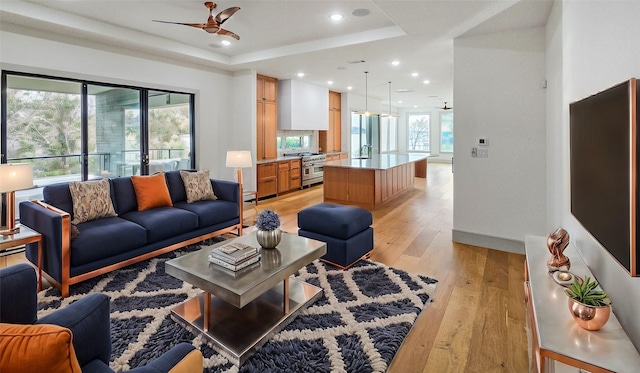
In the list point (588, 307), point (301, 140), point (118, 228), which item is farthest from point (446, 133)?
point (588, 307)

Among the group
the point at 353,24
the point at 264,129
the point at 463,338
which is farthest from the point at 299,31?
the point at 463,338

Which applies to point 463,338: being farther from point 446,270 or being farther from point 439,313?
point 446,270

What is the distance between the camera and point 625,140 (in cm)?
121

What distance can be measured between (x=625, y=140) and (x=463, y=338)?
158cm

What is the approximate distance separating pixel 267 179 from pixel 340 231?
4044mm

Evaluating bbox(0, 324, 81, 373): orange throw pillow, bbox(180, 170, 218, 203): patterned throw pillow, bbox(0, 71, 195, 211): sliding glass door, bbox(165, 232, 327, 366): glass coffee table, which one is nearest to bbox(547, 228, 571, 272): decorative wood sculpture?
bbox(165, 232, 327, 366): glass coffee table

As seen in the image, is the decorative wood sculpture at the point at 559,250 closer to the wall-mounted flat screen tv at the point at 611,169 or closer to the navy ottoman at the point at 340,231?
the wall-mounted flat screen tv at the point at 611,169

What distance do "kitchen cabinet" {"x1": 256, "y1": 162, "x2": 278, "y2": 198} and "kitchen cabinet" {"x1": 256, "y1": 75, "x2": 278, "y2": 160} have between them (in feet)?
1.09

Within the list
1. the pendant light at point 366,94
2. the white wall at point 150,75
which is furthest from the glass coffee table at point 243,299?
the pendant light at point 366,94

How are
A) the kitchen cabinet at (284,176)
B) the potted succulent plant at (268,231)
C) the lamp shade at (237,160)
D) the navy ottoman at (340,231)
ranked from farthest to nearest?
the kitchen cabinet at (284,176) < the lamp shade at (237,160) < the navy ottoman at (340,231) < the potted succulent plant at (268,231)

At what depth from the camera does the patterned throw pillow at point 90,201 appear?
10.7 ft

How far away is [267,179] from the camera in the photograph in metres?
7.06

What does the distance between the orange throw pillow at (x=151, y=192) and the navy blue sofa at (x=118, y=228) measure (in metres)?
0.07

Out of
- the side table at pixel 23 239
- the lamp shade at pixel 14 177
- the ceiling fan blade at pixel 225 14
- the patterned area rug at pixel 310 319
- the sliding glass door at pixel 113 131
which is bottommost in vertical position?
the patterned area rug at pixel 310 319
